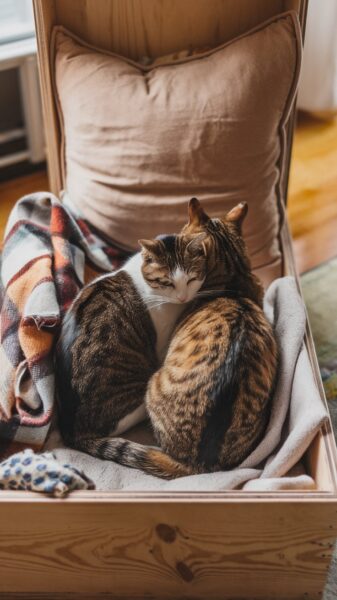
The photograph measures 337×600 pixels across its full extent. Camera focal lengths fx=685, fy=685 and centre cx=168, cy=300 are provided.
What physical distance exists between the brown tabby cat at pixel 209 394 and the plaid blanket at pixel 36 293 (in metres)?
0.15

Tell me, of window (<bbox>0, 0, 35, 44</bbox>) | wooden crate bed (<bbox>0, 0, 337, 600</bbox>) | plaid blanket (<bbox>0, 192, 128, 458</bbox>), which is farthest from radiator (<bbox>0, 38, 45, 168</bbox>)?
wooden crate bed (<bbox>0, 0, 337, 600</bbox>)

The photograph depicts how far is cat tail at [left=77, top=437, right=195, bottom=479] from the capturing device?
1257 mm

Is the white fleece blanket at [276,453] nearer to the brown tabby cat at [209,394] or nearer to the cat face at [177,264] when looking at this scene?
the brown tabby cat at [209,394]

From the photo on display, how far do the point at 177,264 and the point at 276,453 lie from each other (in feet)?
1.33

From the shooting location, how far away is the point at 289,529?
113 centimetres

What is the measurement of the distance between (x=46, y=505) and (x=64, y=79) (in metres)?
1.03

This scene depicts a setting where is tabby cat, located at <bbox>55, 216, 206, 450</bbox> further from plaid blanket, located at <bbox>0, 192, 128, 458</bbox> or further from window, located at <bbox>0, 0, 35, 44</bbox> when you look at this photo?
window, located at <bbox>0, 0, 35, 44</bbox>

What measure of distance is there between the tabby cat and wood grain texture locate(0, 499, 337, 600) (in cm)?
20

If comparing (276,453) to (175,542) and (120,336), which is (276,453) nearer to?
(175,542)

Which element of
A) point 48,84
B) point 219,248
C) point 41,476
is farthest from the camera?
point 48,84

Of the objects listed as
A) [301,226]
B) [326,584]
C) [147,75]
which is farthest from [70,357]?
[301,226]

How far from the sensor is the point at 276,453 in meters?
1.28

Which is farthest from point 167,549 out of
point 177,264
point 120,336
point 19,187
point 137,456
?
point 19,187

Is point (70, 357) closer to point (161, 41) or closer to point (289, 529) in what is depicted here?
point (289, 529)
